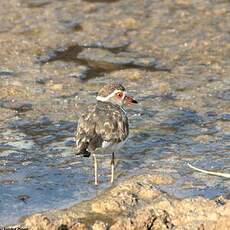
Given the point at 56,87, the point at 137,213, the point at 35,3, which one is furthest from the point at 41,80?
the point at 137,213

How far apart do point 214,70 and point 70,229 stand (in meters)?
6.68

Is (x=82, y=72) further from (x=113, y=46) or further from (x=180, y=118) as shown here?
(x=180, y=118)

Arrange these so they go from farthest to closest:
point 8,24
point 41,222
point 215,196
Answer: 1. point 8,24
2. point 215,196
3. point 41,222

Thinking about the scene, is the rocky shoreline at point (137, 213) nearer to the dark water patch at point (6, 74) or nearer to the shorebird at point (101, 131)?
the shorebird at point (101, 131)

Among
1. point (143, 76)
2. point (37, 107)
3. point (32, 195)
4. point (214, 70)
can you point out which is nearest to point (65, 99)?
point (37, 107)

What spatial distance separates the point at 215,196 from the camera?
31.3 ft

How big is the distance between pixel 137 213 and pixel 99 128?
1599 millimetres

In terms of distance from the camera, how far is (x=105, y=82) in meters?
14.1

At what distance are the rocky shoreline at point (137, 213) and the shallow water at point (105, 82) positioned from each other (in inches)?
16.5

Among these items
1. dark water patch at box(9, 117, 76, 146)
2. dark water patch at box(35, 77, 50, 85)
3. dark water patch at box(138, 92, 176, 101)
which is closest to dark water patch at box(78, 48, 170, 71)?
dark water patch at box(35, 77, 50, 85)

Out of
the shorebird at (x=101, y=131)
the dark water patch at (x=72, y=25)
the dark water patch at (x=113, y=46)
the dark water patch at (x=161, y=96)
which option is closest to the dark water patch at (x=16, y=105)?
the dark water patch at (x=161, y=96)

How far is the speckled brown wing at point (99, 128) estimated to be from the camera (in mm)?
9758

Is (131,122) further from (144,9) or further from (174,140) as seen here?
(144,9)

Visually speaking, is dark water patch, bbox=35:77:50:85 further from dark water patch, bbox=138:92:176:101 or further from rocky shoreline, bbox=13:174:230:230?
rocky shoreline, bbox=13:174:230:230
